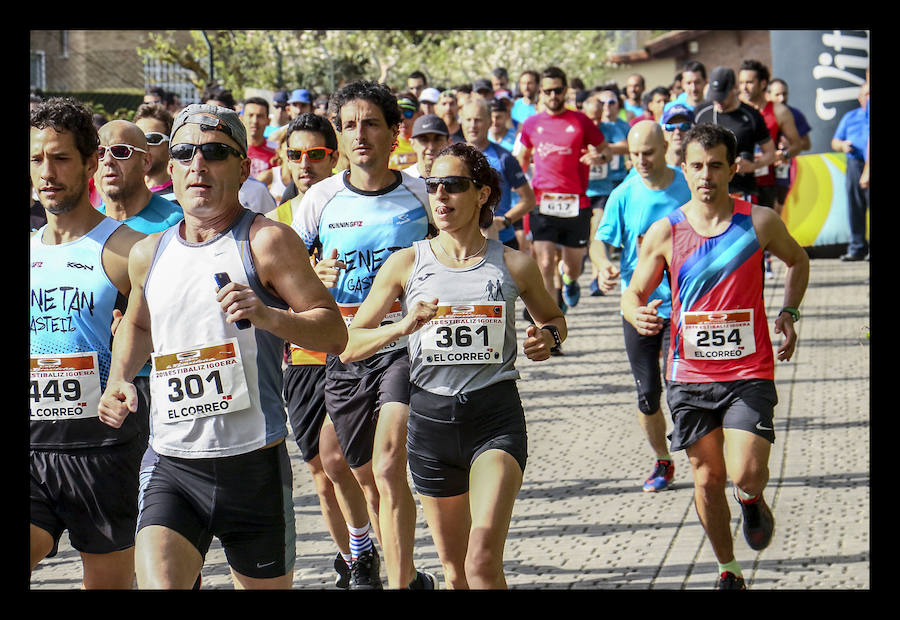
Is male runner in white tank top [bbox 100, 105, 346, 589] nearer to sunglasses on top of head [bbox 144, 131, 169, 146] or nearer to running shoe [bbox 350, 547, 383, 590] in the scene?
running shoe [bbox 350, 547, 383, 590]

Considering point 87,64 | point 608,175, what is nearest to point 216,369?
point 608,175

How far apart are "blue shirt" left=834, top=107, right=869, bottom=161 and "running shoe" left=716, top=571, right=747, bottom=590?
10515 mm

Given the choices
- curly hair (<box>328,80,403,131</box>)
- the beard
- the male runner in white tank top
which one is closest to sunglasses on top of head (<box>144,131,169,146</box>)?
curly hair (<box>328,80,403,131</box>)

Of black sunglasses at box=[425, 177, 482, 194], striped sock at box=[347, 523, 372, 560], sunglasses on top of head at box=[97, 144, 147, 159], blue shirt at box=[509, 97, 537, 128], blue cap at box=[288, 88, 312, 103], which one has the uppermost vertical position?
blue shirt at box=[509, 97, 537, 128]

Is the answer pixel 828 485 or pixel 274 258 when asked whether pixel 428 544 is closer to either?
pixel 828 485

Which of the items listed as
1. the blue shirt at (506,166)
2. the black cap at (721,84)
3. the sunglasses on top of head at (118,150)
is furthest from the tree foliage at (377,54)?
the sunglasses on top of head at (118,150)

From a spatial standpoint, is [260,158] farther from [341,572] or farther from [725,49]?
[725,49]

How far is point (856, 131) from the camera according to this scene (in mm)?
15359

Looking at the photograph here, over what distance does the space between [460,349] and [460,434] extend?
32 centimetres

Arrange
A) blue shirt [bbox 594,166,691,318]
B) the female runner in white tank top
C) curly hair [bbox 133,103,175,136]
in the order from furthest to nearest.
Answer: blue shirt [bbox 594,166,691,318], curly hair [bbox 133,103,175,136], the female runner in white tank top

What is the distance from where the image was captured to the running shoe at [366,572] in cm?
602

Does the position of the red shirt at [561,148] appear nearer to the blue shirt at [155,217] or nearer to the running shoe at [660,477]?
the running shoe at [660,477]

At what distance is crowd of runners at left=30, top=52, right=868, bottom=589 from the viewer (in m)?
4.17

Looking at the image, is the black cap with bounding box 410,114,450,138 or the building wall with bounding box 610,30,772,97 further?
the building wall with bounding box 610,30,772,97
